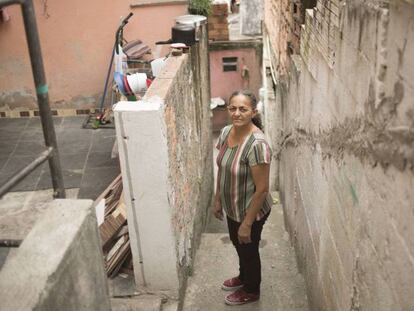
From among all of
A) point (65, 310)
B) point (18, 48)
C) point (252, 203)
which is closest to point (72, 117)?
point (18, 48)

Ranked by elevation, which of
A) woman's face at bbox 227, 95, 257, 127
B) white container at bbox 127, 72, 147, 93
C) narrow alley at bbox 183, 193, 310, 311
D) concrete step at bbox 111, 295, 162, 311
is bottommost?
narrow alley at bbox 183, 193, 310, 311

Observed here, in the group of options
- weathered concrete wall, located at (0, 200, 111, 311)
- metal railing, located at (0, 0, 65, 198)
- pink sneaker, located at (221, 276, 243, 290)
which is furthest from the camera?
pink sneaker, located at (221, 276, 243, 290)

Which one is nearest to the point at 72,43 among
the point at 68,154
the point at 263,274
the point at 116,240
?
the point at 68,154

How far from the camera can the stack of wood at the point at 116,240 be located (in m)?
3.92

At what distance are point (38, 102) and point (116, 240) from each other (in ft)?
8.25

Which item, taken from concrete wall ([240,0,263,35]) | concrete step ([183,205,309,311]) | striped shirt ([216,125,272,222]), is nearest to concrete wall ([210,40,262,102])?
concrete wall ([240,0,263,35])

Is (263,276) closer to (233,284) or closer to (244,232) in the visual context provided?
(233,284)

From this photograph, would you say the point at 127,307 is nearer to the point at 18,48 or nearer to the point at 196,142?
the point at 196,142

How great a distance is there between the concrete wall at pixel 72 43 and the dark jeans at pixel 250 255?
492 centimetres

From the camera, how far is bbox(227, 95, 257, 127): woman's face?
3393 millimetres

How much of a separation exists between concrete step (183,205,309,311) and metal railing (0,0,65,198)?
2.39m

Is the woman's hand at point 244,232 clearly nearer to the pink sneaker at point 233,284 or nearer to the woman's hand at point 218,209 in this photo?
the woman's hand at point 218,209

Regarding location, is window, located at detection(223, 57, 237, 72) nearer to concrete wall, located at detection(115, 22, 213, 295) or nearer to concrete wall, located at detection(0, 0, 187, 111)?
concrete wall, located at detection(0, 0, 187, 111)

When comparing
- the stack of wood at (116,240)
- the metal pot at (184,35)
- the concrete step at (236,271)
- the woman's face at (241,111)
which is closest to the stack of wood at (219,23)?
the metal pot at (184,35)
